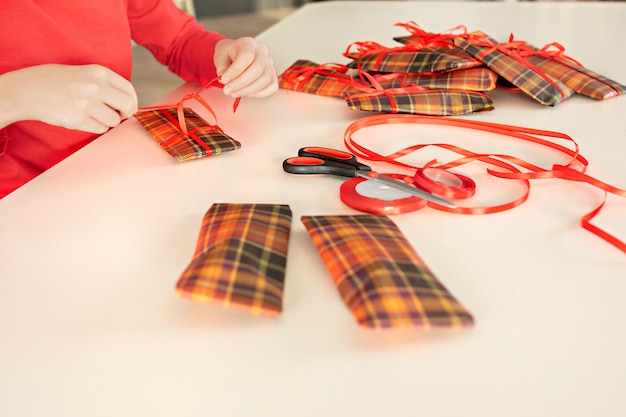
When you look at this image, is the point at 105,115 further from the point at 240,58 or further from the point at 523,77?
the point at 523,77

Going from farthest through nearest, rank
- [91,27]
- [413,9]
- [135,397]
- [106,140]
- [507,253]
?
[413,9]
[91,27]
[106,140]
[507,253]
[135,397]

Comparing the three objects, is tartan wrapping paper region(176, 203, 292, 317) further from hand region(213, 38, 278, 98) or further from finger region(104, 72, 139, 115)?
hand region(213, 38, 278, 98)

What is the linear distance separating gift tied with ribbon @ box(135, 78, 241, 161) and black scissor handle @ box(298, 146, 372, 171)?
93 mm

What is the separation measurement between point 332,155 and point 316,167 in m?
0.03

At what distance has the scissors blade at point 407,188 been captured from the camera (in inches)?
23.8

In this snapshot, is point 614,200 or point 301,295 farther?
point 614,200

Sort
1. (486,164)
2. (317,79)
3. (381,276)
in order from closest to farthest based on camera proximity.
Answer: (381,276)
(486,164)
(317,79)

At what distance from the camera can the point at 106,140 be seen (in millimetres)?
813

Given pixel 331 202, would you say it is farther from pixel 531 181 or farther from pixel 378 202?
pixel 531 181

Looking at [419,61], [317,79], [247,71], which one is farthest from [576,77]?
[247,71]

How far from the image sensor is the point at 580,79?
92cm

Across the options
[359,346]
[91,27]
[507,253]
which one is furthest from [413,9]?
[359,346]

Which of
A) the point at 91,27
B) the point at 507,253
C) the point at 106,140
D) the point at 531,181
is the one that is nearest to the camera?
the point at 507,253

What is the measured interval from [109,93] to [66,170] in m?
0.11
